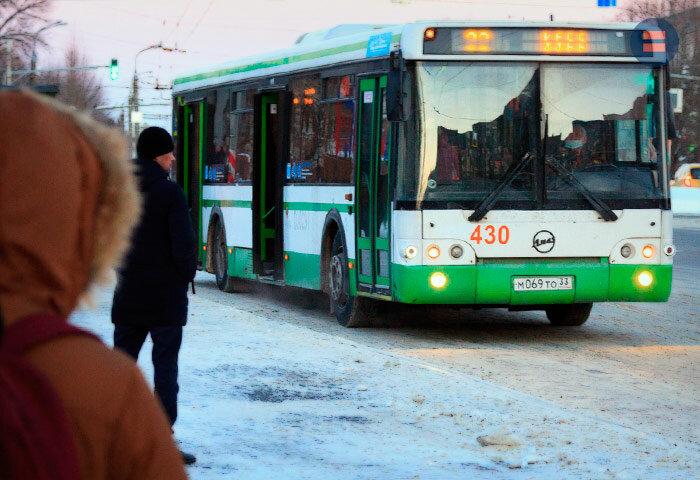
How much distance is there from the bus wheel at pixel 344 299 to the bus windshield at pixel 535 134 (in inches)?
68.1

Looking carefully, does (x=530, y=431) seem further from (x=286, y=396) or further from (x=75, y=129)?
(x=75, y=129)

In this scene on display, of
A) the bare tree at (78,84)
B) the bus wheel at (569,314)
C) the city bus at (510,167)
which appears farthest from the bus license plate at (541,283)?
the bare tree at (78,84)

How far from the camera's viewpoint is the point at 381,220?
13.0 m

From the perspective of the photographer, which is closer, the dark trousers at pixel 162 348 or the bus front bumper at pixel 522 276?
the dark trousers at pixel 162 348

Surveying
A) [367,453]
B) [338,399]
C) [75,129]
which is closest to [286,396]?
[338,399]

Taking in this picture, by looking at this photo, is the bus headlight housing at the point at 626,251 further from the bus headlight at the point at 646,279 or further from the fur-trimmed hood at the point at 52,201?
the fur-trimmed hood at the point at 52,201

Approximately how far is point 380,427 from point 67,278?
618 centimetres

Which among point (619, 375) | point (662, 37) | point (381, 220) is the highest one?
point (662, 37)

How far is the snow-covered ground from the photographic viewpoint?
669 cm

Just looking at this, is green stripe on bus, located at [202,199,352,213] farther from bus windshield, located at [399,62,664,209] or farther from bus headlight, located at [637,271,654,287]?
bus headlight, located at [637,271,654,287]

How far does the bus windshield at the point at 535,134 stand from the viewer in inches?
493

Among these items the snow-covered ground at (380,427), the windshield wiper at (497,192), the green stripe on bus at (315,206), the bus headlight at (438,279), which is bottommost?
the snow-covered ground at (380,427)

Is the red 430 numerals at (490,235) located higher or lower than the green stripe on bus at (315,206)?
lower

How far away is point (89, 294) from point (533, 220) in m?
10.9
